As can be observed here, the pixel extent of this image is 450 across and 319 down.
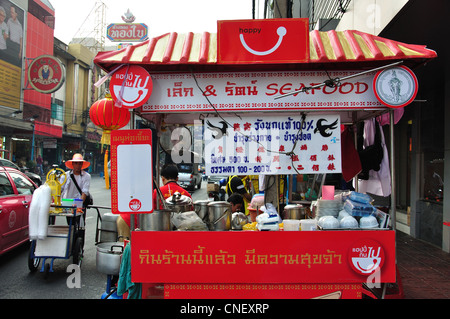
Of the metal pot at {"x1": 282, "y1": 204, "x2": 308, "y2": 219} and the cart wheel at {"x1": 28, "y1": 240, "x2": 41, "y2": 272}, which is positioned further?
the cart wheel at {"x1": 28, "y1": 240, "x2": 41, "y2": 272}

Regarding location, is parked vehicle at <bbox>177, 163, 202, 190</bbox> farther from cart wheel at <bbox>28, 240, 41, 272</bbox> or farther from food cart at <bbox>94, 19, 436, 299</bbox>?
food cart at <bbox>94, 19, 436, 299</bbox>

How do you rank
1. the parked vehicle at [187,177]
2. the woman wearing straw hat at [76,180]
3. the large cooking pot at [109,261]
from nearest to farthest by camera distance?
the large cooking pot at [109,261] < the woman wearing straw hat at [76,180] < the parked vehicle at [187,177]

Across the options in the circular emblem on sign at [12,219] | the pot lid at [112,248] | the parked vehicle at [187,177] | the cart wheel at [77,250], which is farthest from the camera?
the parked vehicle at [187,177]

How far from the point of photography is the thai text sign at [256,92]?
3.44m

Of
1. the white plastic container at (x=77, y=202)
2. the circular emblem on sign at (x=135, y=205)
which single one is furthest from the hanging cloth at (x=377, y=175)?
the white plastic container at (x=77, y=202)

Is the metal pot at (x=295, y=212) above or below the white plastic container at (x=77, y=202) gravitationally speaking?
above

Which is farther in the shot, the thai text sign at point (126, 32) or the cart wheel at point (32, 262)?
the thai text sign at point (126, 32)

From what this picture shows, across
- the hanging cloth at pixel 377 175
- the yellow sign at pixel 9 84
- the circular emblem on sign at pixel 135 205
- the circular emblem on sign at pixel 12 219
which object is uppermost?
the yellow sign at pixel 9 84

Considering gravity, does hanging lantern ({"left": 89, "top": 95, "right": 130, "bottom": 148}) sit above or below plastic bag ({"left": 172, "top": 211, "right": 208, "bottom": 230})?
above

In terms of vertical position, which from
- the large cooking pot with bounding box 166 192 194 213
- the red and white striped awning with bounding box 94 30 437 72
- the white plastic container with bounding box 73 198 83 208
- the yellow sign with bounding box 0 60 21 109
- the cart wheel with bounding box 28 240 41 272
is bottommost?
the cart wheel with bounding box 28 240 41 272

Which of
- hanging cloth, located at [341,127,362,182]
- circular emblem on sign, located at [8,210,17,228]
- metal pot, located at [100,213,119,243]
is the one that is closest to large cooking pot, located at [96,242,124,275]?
metal pot, located at [100,213,119,243]

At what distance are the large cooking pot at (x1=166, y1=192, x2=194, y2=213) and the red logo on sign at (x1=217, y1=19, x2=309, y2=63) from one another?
1.84 metres

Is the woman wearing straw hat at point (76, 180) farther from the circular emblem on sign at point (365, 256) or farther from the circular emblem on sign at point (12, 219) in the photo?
the circular emblem on sign at point (365, 256)

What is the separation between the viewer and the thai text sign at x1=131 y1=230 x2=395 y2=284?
315cm
